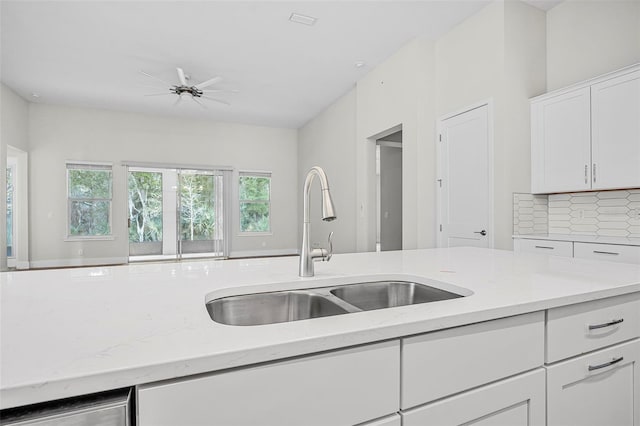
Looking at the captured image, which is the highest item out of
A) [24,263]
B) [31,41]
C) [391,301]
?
[31,41]

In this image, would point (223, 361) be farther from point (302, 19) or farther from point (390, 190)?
point (390, 190)

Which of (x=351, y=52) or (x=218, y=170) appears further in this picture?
(x=218, y=170)

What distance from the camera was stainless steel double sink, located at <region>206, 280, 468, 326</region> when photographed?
3.38 feet

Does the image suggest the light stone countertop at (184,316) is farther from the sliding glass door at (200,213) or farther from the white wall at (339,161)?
the sliding glass door at (200,213)

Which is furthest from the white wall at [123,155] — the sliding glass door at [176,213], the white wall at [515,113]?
the white wall at [515,113]

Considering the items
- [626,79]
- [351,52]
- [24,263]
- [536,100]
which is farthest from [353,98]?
[24,263]

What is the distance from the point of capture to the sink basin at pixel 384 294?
121cm

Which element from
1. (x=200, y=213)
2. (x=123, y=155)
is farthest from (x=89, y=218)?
(x=200, y=213)

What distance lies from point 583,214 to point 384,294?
2.85 meters

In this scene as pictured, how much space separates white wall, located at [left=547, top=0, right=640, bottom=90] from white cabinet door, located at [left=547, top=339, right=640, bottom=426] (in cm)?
291

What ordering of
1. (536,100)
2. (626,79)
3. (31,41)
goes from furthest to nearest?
(31,41) → (536,100) → (626,79)

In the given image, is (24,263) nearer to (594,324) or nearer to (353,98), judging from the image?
(353,98)

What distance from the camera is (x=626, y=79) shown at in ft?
8.46

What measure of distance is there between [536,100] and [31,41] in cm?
561
